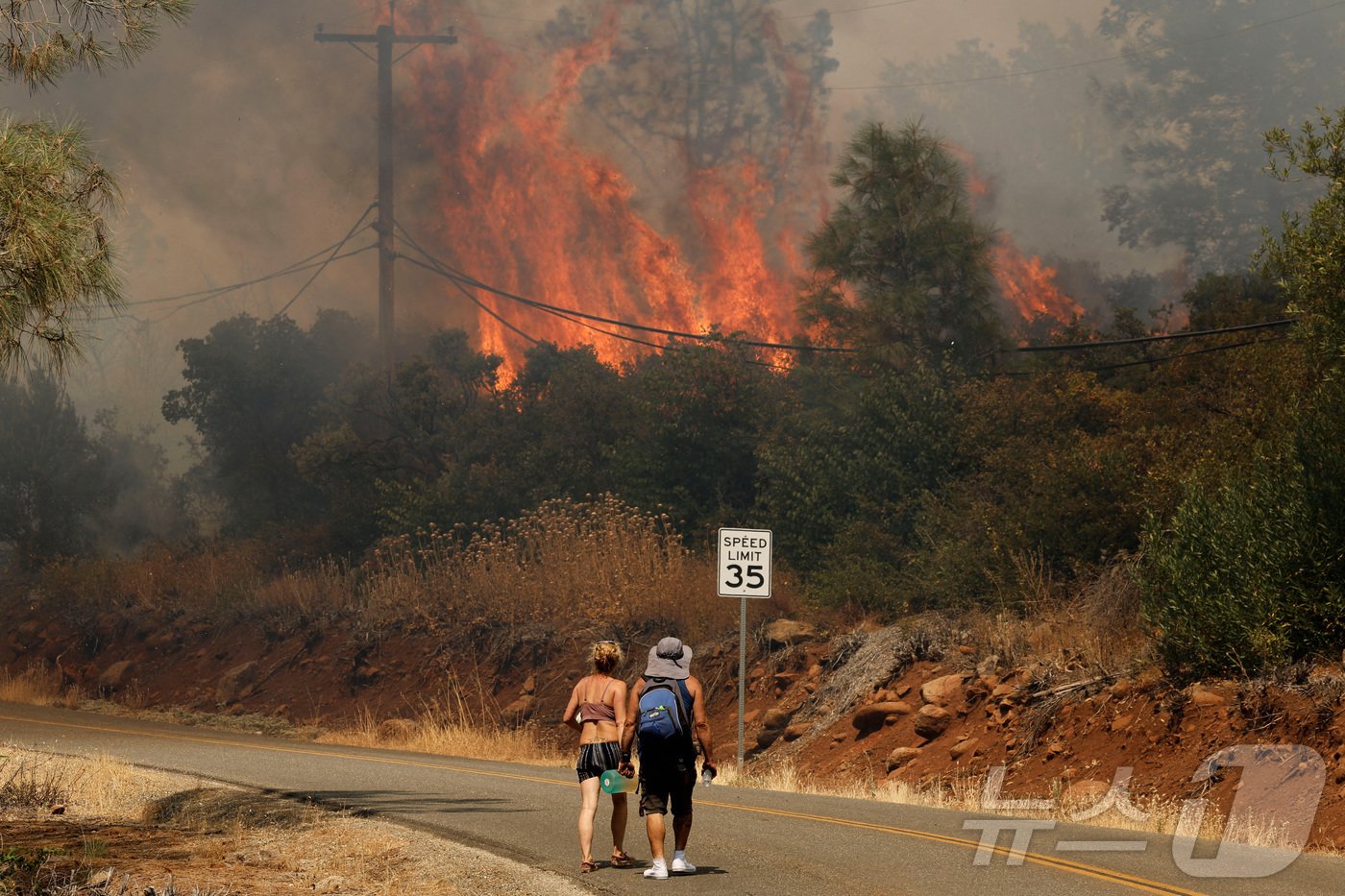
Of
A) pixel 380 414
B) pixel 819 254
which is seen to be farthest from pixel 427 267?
pixel 819 254

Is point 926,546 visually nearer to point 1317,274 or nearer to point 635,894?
point 1317,274

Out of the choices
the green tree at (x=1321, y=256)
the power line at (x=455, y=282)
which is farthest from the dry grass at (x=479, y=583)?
the power line at (x=455, y=282)

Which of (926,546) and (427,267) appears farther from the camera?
(427,267)

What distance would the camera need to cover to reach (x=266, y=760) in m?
21.2

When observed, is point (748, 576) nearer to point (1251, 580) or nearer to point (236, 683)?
point (1251, 580)

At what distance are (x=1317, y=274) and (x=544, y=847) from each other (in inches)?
461

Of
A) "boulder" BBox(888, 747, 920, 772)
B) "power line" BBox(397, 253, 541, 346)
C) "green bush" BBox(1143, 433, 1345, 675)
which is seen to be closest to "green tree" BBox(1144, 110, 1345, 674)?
"green bush" BBox(1143, 433, 1345, 675)

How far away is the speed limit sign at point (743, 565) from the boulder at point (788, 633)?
717cm

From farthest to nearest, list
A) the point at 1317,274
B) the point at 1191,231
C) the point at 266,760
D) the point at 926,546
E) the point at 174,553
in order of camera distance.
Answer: the point at 1191,231
the point at 174,553
the point at 926,546
the point at 266,760
the point at 1317,274

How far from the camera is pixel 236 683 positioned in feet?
121

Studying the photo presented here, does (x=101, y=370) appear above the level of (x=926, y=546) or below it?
above

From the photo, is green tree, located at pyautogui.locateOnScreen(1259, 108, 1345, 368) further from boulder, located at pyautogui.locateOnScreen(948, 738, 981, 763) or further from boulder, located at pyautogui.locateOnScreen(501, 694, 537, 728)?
boulder, located at pyautogui.locateOnScreen(501, 694, 537, 728)

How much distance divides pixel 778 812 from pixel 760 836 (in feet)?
6.69

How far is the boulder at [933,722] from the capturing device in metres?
22.1
